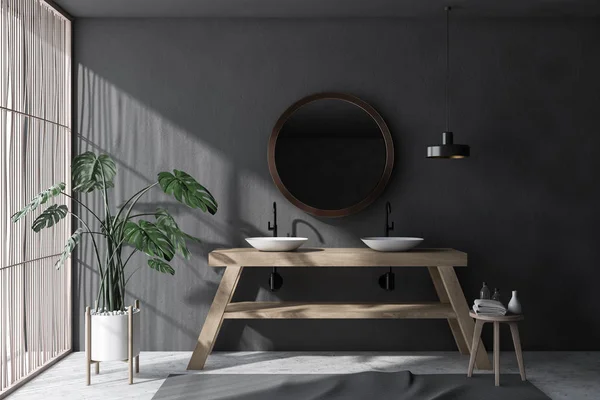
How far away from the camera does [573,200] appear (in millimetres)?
4711

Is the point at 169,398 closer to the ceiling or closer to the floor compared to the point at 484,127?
closer to the floor

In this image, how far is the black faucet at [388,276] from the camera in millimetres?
4488

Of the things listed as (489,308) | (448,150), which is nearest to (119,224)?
(448,150)

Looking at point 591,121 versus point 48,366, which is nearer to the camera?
point 48,366

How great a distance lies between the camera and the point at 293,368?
420cm

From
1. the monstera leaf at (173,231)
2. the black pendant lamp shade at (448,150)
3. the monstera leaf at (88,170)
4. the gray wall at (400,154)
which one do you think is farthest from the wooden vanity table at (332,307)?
the monstera leaf at (88,170)

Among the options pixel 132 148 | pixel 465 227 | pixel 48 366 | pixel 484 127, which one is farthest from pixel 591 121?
pixel 48 366

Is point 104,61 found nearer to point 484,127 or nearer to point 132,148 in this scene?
point 132,148

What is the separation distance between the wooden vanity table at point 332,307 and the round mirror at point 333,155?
1.79ft

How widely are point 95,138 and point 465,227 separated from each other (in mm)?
2946

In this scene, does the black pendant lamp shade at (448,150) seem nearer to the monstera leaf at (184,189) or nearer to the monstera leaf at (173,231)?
the monstera leaf at (184,189)

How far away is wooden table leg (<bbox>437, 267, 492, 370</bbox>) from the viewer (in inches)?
163

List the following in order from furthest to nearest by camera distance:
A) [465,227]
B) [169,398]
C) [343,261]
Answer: [465,227] < [343,261] < [169,398]

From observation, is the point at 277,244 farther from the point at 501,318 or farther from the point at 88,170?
the point at 501,318
